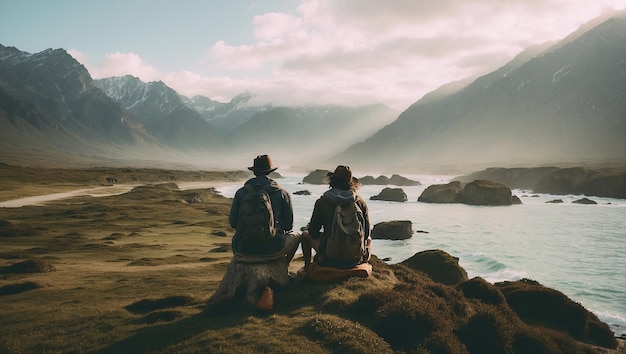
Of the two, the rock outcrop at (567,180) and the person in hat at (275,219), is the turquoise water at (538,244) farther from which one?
the rock outcrop at (567,180)

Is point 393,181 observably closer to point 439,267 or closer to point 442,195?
point 442,195

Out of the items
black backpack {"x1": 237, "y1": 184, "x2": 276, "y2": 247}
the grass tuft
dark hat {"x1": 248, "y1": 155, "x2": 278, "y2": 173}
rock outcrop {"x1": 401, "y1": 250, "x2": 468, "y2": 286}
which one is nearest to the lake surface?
rock outcrop {"x1": 401, "y1": 250, "x2": 468, "y2": 286}

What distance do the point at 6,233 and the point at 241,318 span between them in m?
34.2

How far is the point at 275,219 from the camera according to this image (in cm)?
1293

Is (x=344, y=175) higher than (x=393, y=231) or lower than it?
higher

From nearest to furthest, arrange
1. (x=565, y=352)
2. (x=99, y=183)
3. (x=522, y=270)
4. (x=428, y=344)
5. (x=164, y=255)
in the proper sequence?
(x=428, y=344)
(x=565, y=352)
(x=164, y=255)
(x=522, y=270)
(x=99, y=183)

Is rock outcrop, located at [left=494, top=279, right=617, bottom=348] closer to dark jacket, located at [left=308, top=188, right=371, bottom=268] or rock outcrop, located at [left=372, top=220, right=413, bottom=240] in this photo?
dark jacket, located at [left=308, top=188, right=371, bottom=268]

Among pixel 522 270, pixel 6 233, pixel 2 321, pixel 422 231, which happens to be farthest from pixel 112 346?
pixel 422 231

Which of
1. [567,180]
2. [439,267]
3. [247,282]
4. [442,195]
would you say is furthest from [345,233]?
[567,180]

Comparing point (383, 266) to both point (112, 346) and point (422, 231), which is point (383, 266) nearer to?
point (112, 346)

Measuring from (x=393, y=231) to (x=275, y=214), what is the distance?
42.1 metres

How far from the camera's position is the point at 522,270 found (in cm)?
3878

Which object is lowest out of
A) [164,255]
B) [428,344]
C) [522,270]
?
[522,270]

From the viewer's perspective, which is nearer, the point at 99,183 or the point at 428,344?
the point at 428,344
